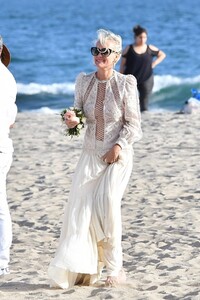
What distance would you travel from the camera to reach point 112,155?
21.0 feet

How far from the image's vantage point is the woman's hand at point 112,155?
6402 mm

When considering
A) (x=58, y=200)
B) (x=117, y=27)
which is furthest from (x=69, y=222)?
(x=117, y=27)

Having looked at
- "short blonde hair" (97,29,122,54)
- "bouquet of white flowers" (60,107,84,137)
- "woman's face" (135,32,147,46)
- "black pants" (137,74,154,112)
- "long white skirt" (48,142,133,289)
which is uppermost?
"woman's face" (135,32,147,46)

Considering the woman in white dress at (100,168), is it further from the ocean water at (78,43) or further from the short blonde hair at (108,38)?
the ocean water at (78,43)

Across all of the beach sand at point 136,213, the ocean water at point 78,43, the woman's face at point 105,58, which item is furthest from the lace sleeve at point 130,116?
the ocean water at point 78,43

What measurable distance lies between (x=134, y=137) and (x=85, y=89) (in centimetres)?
45

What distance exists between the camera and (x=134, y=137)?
6.45m

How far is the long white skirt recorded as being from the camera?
6383 millimetres

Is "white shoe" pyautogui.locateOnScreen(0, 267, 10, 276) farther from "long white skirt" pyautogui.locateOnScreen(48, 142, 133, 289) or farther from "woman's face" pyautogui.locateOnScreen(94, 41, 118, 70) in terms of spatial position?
"woman's face" pyautogui.locateOnScreen(94, 41, 118, 70)

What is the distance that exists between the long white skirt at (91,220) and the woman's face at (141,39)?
787cm

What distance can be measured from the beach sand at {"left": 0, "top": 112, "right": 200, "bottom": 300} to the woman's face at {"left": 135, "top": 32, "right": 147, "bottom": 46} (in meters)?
1.29

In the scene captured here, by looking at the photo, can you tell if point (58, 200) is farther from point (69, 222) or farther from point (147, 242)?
point (69, 222)

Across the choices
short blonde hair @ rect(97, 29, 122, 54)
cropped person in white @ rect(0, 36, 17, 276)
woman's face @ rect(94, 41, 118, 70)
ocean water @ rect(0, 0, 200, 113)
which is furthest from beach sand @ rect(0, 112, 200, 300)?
ocean water @ rect(0, 0, 200, 113)

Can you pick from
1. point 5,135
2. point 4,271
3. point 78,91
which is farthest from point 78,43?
point 78,91
